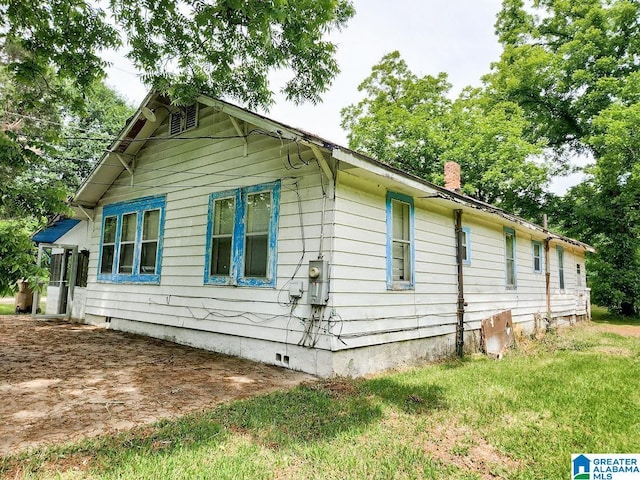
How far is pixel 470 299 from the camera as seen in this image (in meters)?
8.70

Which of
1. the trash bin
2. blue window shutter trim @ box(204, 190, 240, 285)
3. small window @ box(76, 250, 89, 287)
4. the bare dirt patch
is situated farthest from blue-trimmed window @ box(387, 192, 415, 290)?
the trash bin

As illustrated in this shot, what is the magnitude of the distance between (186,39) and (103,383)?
6646mm

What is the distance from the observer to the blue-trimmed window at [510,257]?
34.8 feet

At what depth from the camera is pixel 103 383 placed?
16.2 ft

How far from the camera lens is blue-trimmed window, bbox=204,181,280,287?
643cm

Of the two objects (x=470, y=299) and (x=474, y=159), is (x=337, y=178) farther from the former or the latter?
(x=474, y=159)

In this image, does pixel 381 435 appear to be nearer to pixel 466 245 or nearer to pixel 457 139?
pixel 466 245

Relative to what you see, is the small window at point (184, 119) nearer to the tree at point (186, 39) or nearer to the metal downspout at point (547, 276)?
the tree at point (186, 39)

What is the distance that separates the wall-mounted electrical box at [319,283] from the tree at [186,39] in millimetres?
4047

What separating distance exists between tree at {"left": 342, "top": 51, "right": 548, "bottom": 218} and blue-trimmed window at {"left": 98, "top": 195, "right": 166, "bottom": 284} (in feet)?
51.4

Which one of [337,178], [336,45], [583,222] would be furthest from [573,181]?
[337,178]

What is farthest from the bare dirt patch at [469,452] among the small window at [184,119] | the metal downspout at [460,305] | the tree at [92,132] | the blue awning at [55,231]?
the tree at [92,132]

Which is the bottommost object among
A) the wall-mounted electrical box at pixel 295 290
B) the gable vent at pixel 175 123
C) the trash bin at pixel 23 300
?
the trash bin at pixel 23 300

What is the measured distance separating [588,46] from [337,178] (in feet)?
70.4
